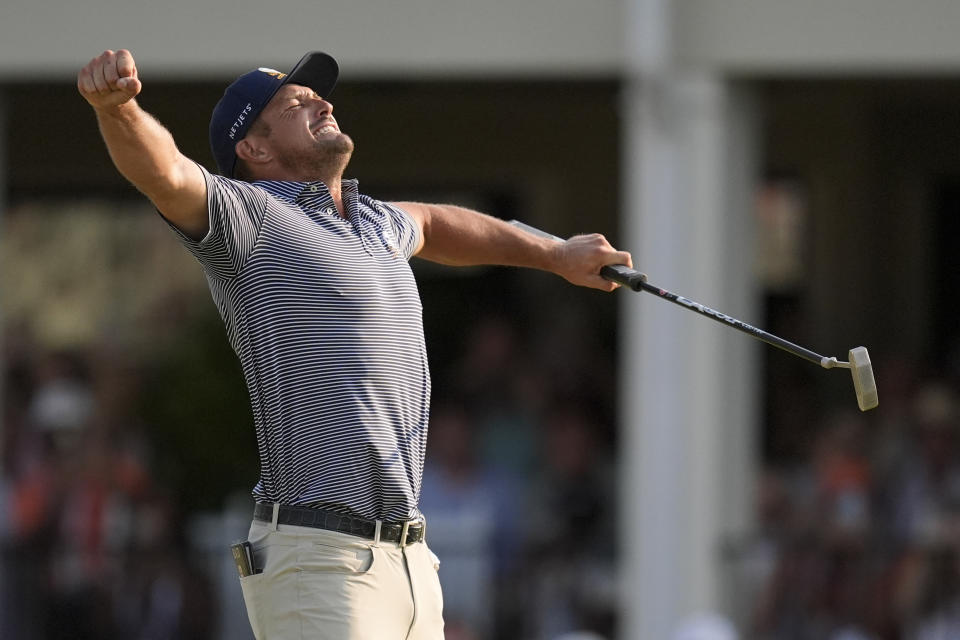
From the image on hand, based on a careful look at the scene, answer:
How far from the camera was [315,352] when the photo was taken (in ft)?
11.9

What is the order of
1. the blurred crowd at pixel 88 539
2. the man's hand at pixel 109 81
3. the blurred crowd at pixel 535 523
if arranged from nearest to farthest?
the man's hand at pixel 109 81
the blurred crowd at pixel 535 523
the blurred crowd at pixel 88 539

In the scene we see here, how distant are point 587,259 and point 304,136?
2.49 ft

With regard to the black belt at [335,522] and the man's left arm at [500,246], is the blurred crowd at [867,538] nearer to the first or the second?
the man's left arm at [500,246]

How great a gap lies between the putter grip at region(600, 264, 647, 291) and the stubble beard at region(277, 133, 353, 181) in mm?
712

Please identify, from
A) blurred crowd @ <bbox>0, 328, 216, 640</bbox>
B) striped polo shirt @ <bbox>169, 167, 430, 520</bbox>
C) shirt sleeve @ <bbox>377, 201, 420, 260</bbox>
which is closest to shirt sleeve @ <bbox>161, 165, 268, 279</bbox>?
striped polo shirt @ <bbox>169, 167, 430, 520</bbox>

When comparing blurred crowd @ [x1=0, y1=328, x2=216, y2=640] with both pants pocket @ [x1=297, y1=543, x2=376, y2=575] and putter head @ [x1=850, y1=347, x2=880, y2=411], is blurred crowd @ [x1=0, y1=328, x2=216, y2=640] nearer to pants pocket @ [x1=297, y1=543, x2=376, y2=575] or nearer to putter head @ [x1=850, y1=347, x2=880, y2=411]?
pants pocket @ [x1=297, y1=543, x2=376, y2=575]

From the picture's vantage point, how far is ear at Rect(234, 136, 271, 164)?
3.90 meters

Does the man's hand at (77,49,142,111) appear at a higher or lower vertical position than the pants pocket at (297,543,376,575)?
higher

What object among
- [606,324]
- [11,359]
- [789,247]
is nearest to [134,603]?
[11,359]

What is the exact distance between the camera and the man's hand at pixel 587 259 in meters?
4.13

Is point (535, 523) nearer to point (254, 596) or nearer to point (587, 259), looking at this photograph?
point (587, 259)

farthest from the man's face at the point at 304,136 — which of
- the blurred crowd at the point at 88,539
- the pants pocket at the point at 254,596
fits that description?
the blurred crowd at the point at 88,539

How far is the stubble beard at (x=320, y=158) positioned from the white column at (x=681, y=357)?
15.6 feet

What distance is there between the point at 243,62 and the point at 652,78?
2050 millimetres
